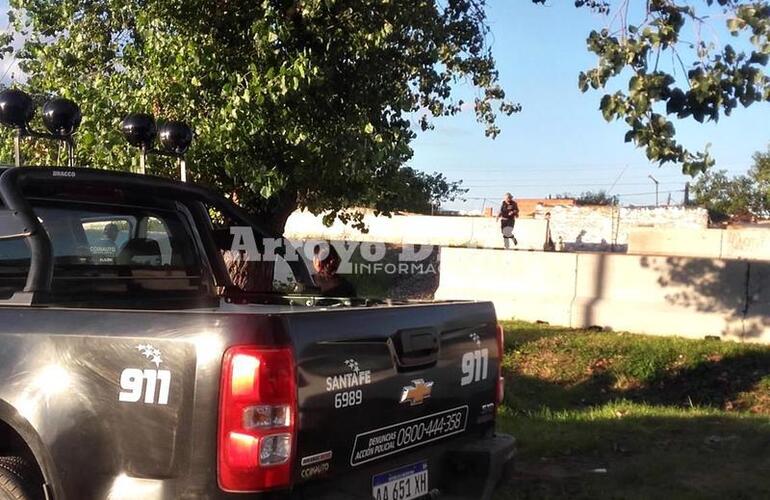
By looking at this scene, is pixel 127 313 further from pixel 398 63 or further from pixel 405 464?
pixel 398 63

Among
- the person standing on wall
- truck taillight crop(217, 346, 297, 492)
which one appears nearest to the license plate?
truck taillight crop(217, 346, 297, 492)

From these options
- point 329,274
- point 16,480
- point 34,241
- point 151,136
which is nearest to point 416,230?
point 329,274

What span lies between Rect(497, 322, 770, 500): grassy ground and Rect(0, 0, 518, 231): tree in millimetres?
2809

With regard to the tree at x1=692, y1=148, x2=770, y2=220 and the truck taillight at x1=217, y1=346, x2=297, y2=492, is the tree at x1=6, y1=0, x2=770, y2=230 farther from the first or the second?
the tree at x1=692, y1=148, x2=770, y2=220

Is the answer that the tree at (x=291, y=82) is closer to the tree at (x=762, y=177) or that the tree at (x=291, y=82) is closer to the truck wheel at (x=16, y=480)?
the truck wheel at (x=16, y=480)

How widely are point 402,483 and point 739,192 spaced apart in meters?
61.4

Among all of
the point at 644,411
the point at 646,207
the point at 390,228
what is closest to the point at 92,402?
the point at 644,411

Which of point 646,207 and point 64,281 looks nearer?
point 64,281

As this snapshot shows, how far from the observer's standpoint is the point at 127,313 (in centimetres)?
308

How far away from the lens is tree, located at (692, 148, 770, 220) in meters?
56.2

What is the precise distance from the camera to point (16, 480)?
3.19 m

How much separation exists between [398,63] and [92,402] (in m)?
6.07

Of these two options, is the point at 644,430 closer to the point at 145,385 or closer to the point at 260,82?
the point at 260,82

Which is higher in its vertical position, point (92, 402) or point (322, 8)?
point (322, 8)
